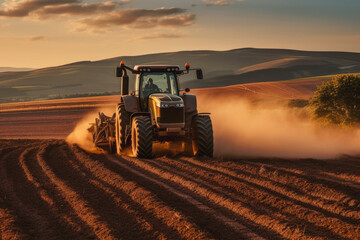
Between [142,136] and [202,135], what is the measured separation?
1601 mm

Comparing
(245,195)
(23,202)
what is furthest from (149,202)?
(23,202)

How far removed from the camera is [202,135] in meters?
11.9

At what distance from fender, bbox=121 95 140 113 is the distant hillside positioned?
7505 centimetres

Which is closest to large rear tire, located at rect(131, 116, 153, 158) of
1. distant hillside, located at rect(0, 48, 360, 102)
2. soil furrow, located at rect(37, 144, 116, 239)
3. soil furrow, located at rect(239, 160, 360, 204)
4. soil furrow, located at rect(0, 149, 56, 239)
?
soil furrow, located at rect(37, 144, 116, 239)

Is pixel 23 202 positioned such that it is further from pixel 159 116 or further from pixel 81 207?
pixel 159 116

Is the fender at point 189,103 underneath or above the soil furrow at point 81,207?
above

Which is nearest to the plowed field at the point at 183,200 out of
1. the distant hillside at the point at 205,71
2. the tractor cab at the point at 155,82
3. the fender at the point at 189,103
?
the fender at the point at 189,103

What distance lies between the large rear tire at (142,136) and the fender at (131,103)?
88 centimetres

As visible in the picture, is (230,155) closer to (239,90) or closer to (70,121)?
(70,121)

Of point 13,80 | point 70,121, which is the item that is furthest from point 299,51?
point 70,121

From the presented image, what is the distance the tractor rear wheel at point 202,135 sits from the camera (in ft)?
39.2

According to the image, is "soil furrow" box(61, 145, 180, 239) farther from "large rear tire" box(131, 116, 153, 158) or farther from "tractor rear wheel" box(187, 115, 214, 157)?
"tractor rear wheel" box(187, 115, 214, 157)

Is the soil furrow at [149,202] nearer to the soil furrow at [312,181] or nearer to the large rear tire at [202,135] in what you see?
the large rear tire at [202,135]

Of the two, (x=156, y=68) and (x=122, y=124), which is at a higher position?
(x=156, y=68)
